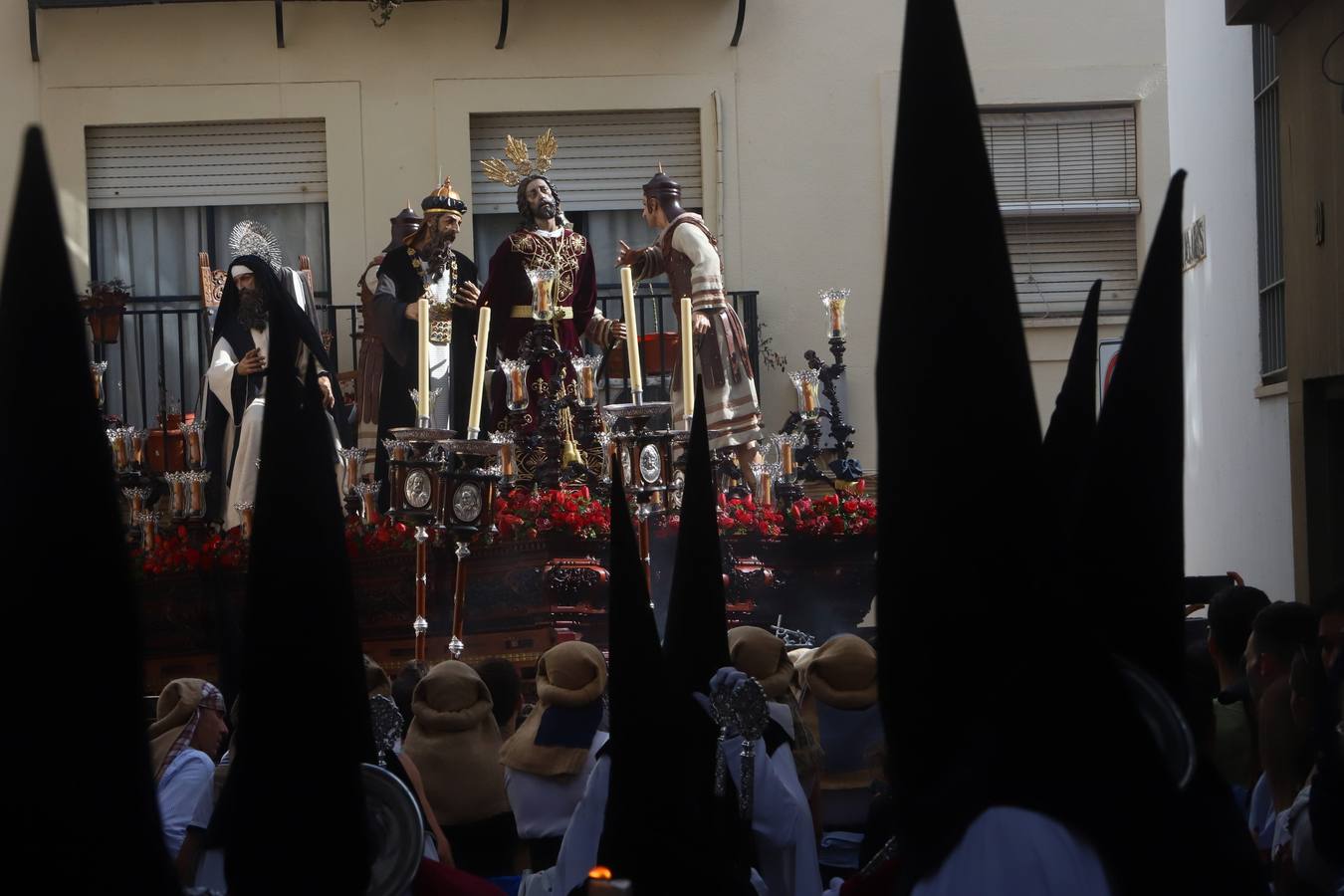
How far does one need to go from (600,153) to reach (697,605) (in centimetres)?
1044

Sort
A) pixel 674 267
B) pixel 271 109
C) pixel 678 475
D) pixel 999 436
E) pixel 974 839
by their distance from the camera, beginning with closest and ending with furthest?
pixel 974 839 → pixel 999 436 → pixel 678 475 → pixel 674 267 → pixel 271 109

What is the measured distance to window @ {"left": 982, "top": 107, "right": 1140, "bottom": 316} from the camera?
1415cm

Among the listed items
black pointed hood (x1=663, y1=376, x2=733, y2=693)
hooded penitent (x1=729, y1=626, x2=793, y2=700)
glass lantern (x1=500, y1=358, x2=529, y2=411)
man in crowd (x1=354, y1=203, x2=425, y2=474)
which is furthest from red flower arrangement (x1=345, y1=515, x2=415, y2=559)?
black pointed hood (x1=663, y1=376, x2=733, y2=693)

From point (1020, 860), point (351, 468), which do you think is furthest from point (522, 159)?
point (1020, 860)

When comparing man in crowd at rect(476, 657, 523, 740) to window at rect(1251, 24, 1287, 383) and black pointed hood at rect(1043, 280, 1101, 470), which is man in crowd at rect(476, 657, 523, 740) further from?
window at rect(1251, 24, 1287, 383)

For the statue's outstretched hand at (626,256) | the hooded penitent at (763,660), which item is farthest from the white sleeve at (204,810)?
the statue's outstretched hand at (626,256)

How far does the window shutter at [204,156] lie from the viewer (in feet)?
46.6

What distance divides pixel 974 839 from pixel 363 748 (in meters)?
1.31

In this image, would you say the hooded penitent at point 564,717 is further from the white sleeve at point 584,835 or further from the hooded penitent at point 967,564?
the hooded penitent at point 967,564

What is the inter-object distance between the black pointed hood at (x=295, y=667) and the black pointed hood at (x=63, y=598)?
440mm

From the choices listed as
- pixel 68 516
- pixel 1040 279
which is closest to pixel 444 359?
pixel 1040 279

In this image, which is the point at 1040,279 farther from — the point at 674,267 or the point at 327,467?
the point at 327,467

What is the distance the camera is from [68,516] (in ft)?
8.46

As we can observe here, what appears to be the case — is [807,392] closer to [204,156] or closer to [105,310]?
[105,310]
